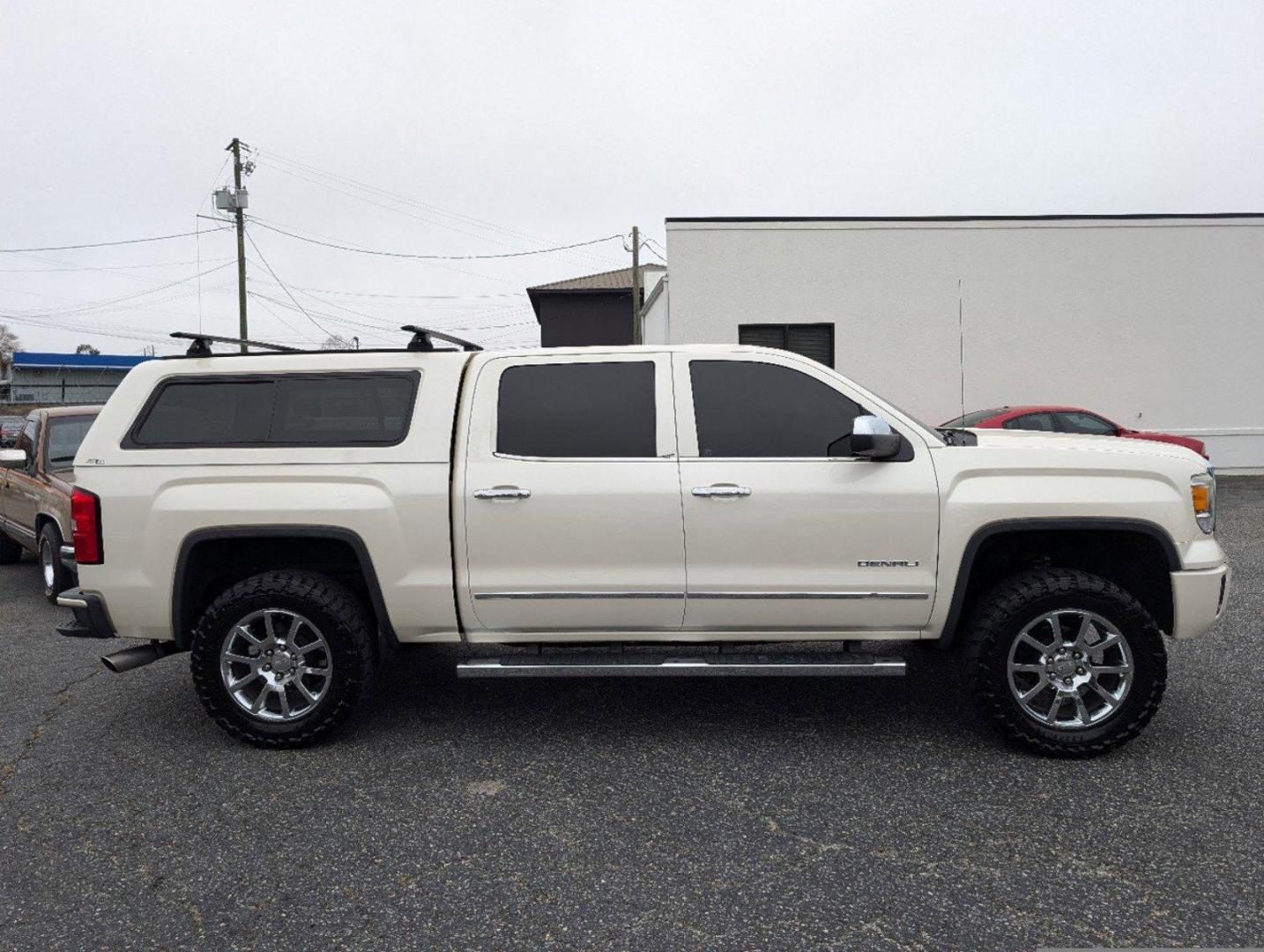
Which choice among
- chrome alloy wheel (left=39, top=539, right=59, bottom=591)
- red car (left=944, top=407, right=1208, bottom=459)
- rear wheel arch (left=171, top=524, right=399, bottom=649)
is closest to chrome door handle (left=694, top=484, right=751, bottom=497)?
rear wheel arch (left=171, top=524, right=399, bottom=649)

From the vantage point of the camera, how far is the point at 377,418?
171 inches

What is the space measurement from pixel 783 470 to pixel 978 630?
1.17 metres

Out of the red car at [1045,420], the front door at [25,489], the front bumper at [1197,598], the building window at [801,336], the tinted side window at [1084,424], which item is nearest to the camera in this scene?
the front bumper at [1197,598]

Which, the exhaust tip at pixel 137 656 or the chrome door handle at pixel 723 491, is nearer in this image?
the chrome door handle at pixel 723 491

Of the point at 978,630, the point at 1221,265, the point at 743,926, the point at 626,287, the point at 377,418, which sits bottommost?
the point at 743,926

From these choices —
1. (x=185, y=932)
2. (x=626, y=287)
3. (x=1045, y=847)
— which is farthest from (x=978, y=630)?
(x=626, y=287)

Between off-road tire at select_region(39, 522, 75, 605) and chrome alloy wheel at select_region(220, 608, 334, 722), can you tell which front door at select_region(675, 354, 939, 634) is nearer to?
chrome alloy wheel at select_region(220, 608, 334, 722)

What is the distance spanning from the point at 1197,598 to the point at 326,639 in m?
4.14

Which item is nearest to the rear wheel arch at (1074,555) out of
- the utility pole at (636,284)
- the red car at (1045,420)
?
the red car at (1045,420)

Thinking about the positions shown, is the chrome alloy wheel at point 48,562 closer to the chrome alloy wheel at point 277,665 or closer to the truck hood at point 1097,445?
the chrome alloy wheel at point 277,665

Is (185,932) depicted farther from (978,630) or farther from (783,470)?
(978,630)

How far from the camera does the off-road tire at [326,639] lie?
4.22m

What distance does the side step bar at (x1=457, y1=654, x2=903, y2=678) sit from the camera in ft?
13.4

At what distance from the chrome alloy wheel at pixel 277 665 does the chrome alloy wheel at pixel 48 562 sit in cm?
446
